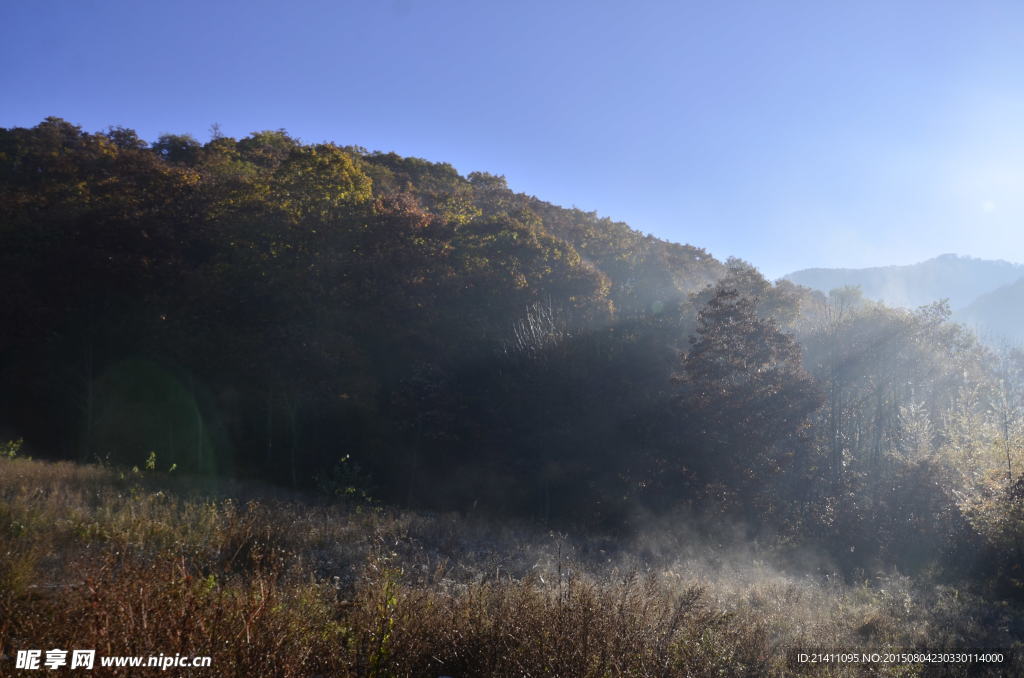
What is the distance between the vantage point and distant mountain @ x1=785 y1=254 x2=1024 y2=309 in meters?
75.6

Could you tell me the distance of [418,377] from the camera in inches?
690

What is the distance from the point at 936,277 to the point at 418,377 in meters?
93.6

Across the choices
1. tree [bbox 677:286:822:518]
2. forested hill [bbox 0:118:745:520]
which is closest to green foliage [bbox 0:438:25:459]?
forested hill [bbox 0:118:745:520]

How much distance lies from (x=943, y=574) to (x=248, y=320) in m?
18.4

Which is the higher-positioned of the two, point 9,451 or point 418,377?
point 418,377

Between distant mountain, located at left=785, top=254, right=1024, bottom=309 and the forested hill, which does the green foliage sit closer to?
the forested hill

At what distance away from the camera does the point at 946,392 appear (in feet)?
69.5

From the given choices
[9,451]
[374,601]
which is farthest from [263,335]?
[374,601]

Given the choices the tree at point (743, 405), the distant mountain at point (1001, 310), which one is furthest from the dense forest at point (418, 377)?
the distant mountain at point (1001, 310)

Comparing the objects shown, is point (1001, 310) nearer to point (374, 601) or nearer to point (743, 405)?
point (743, 405)

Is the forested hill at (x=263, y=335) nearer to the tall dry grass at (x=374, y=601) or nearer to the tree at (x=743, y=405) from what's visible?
the tree at (x=743, y=405)

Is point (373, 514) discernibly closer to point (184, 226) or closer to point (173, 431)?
point (173, 431)

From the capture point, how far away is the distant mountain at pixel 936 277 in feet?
248

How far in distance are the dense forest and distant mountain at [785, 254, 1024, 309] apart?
65.1 m
